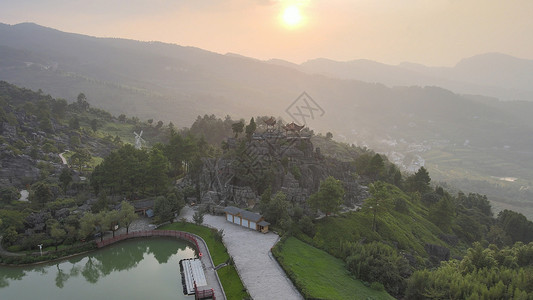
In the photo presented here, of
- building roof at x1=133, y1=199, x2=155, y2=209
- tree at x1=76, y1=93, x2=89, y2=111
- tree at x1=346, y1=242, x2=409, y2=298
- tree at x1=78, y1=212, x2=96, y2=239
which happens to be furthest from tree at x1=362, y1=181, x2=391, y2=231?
tree at x1=76, y1=93, x2=89, y2=111

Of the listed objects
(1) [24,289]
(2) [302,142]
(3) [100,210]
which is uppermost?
(2) [302,142]

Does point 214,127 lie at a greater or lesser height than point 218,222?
greater

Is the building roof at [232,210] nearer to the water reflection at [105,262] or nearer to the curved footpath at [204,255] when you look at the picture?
the curved footpath at [204,255]

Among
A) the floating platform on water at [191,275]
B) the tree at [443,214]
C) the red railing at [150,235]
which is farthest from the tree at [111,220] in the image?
the tree at [443,214]

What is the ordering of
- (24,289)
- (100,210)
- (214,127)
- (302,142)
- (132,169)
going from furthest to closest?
1. (214,127)
2. (302,142)
3. (132,169)
4. (100,210)
5. (24,289)

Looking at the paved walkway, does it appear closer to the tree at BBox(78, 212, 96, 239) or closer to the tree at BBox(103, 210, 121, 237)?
the tree at BBox(103, 210, 121, 237)

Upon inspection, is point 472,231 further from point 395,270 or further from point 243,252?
point 243,252

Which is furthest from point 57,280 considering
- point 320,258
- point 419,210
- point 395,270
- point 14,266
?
point 419,210
